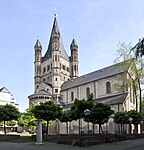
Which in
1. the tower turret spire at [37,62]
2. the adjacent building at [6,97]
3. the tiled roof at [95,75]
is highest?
the tower turret spire at [37,62]

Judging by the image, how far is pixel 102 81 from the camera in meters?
63.0

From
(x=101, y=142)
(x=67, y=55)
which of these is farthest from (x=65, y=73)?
(x=101, y=142)

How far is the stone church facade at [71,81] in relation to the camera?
52.1m

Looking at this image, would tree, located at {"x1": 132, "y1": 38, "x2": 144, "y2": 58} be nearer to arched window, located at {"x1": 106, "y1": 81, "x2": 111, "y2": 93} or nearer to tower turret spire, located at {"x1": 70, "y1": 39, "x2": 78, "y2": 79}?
arched window, located at {"x1": 106, "y1": 81, "x2": 111, "y2": 93}

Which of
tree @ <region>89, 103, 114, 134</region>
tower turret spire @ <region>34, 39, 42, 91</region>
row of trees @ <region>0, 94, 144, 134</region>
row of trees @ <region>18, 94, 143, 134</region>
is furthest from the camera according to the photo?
tower turret spire @ <region>34, 39, 42, 91</region>

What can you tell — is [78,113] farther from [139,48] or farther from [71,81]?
[71,81]

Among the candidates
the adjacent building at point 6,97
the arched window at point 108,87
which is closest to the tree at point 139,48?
the arched window at point 108,87

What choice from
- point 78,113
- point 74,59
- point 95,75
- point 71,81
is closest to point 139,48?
point 78,113

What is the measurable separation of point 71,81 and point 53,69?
7.20m

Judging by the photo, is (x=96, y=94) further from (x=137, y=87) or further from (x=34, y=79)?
(x=34, y=79)

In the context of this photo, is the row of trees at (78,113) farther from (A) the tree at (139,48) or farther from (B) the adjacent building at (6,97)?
(B) the adjacent building at (6,97)

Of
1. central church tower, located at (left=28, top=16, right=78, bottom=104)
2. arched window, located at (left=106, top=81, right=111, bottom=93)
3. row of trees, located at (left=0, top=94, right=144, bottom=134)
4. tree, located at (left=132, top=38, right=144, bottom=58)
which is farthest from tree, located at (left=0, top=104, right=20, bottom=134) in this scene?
central church tower, located at (left=28, top=16, right=78, bottom=104)

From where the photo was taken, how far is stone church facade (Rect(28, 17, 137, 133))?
52.1 metres

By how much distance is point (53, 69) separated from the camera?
80.9m
